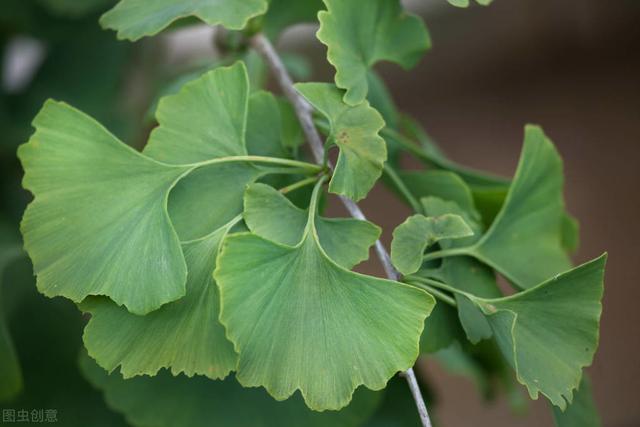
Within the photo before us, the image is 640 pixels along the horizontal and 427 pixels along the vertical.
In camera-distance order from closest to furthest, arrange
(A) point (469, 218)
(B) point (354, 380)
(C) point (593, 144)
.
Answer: (B) point (354, 380)
(A) point (469, 218)
(C) point (593, 144)

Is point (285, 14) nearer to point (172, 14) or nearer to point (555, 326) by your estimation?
point (172, 14)

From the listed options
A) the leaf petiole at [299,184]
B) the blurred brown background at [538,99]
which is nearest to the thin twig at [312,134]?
the leaf petiole at [299,184]

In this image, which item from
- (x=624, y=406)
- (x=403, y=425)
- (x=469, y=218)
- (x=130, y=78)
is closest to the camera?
(x=469, y=218)

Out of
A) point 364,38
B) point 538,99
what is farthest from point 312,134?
point 538,99

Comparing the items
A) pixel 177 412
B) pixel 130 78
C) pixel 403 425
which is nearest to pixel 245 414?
pixel 177 412

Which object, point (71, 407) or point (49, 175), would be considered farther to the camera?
point (71, 407)

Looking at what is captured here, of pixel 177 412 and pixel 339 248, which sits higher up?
pixel 339 248

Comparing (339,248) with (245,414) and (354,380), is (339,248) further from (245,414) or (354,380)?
(245,414)
